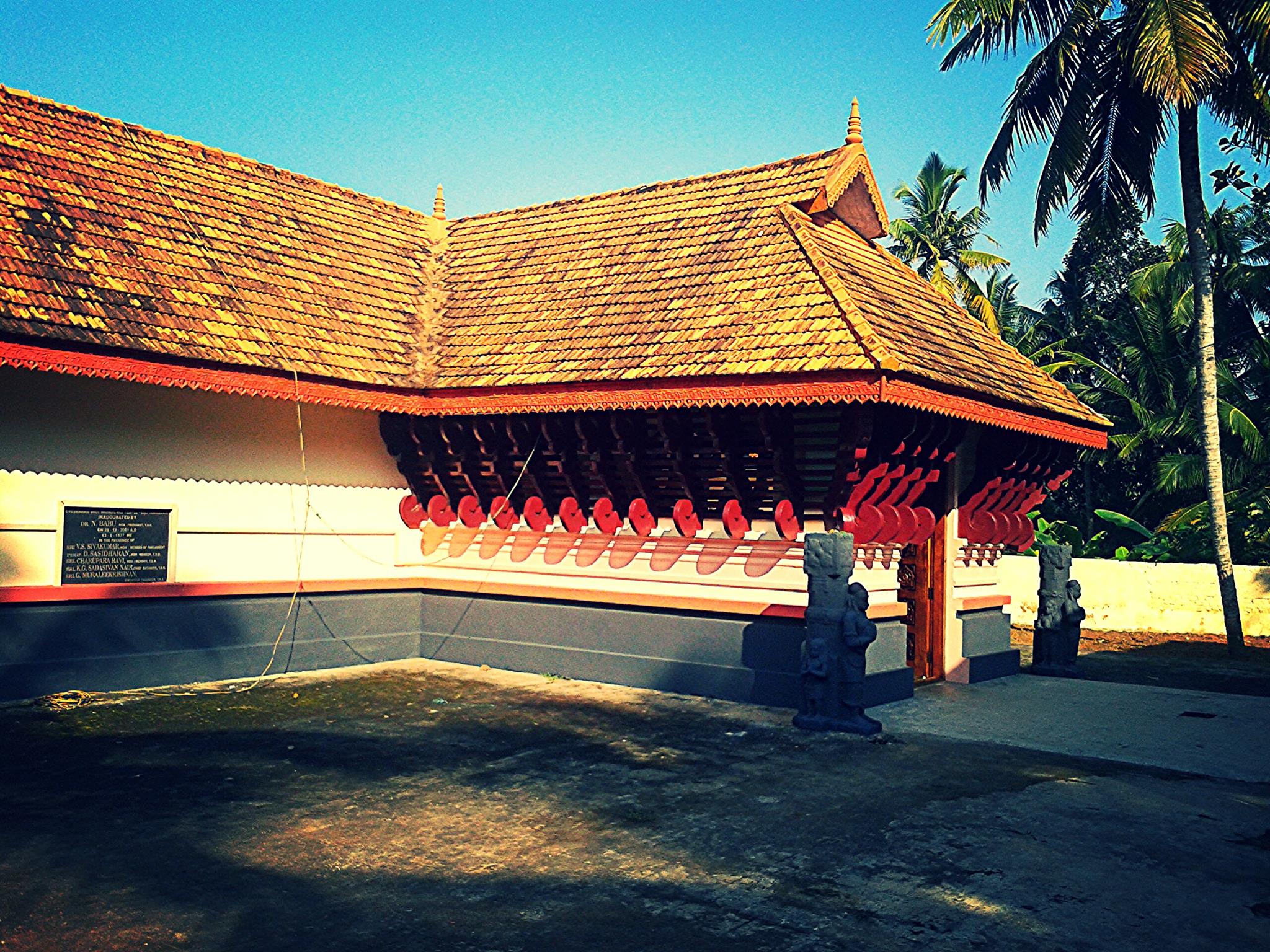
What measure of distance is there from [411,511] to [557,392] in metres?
2.95

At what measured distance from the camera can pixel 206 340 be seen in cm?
1041

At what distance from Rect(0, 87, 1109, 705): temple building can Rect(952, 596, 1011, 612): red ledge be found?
11cm

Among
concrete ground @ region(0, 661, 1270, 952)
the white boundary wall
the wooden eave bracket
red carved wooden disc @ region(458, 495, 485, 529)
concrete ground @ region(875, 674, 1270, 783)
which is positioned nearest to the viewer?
concrete ground @ region(0, 661, 1270, 952)

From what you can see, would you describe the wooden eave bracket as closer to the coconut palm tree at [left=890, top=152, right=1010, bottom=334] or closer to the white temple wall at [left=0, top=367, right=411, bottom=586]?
the white temple wall at [left=0, top=367, right=411, bottom=586]

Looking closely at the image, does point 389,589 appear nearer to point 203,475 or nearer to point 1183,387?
point 203,475

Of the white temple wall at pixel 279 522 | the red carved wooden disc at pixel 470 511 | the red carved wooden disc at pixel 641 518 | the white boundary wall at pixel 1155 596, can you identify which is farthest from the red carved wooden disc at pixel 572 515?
the white boundary wall at pixel 1155 596

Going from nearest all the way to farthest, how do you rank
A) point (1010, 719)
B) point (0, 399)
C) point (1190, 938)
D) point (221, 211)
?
point (1190, 938)
point (0, 399)
point (1010, 719)
point (221, 211)

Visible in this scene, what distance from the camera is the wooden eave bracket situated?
921cm

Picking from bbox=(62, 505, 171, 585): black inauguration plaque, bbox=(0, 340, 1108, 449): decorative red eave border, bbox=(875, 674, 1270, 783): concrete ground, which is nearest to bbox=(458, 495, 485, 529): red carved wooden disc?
bbox=(0, 340, 1108, 449): decorative red eave border

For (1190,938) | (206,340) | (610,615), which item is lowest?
(1190,938)

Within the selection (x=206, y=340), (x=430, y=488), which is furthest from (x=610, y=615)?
(x=206, y=340)

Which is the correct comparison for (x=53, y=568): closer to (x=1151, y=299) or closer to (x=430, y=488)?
(x=430, y=488)

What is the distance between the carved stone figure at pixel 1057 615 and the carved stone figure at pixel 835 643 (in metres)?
4.98

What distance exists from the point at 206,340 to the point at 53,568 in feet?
8.42
